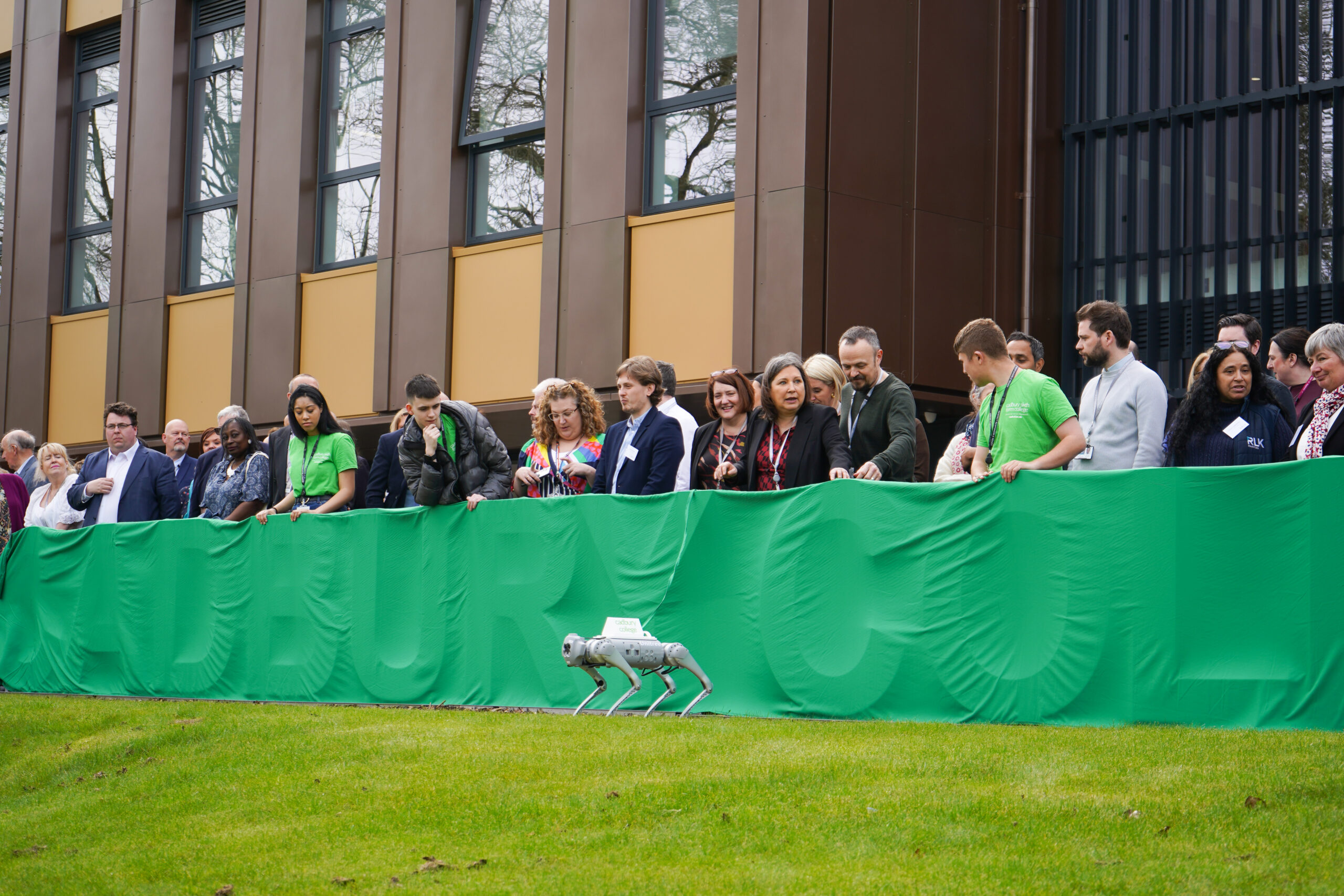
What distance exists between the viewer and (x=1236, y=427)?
8.36 m

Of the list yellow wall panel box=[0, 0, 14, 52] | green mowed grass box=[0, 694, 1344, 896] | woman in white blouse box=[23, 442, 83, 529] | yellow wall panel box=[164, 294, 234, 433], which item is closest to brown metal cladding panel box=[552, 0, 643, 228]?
woman in white blouse box=[23, 442, 83, 529]

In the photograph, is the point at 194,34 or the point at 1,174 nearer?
the point at 194,34

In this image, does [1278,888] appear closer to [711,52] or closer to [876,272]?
[876,272]

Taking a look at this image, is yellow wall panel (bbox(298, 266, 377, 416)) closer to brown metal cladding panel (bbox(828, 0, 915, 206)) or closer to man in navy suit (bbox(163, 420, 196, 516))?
man in navy suit (bbox(163, 420, 196, 516))

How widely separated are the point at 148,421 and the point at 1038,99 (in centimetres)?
1216

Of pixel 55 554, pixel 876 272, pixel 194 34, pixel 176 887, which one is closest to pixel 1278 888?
pixel 176 887

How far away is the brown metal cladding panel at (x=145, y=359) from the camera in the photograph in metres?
21.4

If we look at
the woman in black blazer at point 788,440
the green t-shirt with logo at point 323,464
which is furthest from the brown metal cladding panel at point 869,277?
the woman in black blazer at point 788,440

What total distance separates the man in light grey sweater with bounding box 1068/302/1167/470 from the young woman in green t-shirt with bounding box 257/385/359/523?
5.56 meters

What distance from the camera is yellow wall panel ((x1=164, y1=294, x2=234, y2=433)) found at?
20688mm

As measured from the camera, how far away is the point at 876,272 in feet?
49.2

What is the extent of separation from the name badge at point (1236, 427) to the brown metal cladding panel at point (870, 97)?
6876mm

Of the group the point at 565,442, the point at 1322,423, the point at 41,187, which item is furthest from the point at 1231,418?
the point at 41,187

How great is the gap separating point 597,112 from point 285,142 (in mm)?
5326
